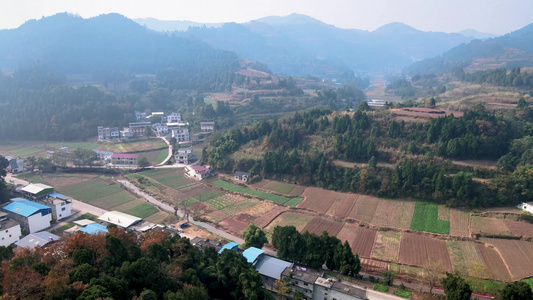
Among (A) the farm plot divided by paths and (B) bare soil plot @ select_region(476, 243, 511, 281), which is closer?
(B) bare soil plot @ select_region(476, 243, 511, 281)

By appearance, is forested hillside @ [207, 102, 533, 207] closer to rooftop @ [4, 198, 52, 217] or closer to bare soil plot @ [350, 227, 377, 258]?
bare soil plot @ [350, 227, 377, 258]

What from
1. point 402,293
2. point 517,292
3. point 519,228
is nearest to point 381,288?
point 402,293

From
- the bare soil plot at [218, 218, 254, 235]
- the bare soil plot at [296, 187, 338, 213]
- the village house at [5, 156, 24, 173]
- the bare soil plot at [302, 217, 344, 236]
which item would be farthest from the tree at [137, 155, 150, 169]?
the bare soil plot at [302, 217, 344, 236]

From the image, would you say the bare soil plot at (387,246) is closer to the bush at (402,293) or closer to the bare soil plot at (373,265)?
the bare soil plot at (373,265)

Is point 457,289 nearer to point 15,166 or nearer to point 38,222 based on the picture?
point 38,222

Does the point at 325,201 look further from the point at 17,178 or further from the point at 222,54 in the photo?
the point at 222,54

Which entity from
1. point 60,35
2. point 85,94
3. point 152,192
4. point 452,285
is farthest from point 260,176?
point 60,35
